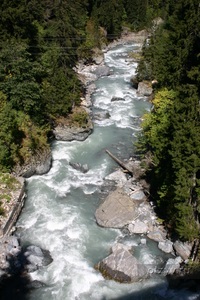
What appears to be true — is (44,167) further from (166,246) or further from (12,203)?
(166,246)

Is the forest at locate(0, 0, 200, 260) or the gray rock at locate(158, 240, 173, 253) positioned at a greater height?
the forest at locate(0, 0, 200, 260)

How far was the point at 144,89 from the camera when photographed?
145ft

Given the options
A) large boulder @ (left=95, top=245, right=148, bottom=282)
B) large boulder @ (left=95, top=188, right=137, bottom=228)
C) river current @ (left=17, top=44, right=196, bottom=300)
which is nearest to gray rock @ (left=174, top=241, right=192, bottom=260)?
river current @ (left=17, top=44, right=196, bottom=300)

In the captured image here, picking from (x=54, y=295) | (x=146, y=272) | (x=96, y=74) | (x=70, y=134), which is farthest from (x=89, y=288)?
(x=96, y=74)

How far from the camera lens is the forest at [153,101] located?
1881 cm

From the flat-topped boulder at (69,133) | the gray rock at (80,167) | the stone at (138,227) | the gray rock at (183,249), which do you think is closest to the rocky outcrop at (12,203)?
the gray rock at (80,167)

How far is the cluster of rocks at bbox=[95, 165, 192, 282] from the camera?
18531 millimetres

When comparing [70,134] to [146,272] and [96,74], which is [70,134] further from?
[96,74]

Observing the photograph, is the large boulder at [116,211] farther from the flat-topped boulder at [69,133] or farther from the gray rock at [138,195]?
the flat-topped boulder at [69,133]

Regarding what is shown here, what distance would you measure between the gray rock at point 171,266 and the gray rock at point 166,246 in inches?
38.8

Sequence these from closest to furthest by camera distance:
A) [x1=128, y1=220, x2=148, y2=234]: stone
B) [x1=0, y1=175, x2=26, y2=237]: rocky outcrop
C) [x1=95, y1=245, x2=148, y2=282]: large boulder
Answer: [x1=95, y1=245, x2=148, y2=282]: large boulder
[x1=0, y1=175, x2=26, y2=237]: rocky outcrop
[x1=128, y1=220, x2=148, y2=234]: stone

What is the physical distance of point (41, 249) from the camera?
20078mm

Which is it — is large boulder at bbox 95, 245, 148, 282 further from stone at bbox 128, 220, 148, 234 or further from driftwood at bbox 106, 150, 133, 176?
driftwood at bbox 106, 150, 133, 176

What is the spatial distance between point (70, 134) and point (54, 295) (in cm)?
1771
